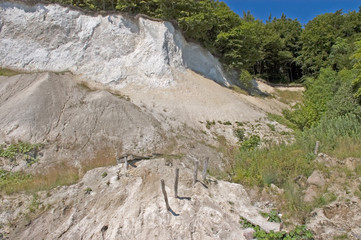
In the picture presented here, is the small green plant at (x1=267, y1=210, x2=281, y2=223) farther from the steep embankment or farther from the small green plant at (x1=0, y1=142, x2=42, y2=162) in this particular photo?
the small green plant at (x1=0, y1=142, x2=42, y2=162)

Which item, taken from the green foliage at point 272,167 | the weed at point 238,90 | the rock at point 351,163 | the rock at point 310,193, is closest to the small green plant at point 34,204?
the green foliage at point 272,167

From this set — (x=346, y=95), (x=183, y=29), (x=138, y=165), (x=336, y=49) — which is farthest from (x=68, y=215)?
(x=336, y=49)

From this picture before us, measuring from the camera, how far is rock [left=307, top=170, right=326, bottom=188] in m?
9.47

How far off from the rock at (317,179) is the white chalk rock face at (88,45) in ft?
41.9

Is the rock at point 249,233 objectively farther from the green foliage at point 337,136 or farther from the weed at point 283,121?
the weed at point 283,121

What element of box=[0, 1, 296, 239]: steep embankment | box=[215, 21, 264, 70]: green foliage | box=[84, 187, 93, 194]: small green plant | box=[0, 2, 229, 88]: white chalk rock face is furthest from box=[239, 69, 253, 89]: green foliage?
box=[84, 187, 93, 194]: small green plant

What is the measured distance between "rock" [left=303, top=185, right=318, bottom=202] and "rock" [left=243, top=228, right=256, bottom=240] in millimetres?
2511

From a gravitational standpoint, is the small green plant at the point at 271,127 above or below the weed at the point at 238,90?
below

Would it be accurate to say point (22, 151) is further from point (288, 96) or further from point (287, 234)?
point (288, 96)

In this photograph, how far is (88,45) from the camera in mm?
20922

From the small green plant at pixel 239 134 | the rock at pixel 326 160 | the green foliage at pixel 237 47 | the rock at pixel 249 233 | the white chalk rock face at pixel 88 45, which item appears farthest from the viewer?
the green foliage at pixel 237 47

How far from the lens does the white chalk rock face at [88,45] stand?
786 inches

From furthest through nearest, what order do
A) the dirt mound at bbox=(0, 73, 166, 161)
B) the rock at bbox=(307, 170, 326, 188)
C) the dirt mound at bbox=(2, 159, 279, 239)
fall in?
the dirt mound at bbox=(0, 73, 166, 161), the rock at bbox=(307, 170, 326, 188), the dirt mound at bbox=(2, 159, 279, 239)

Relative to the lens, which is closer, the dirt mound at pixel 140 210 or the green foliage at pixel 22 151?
the dirt mound at pixel 140 210
